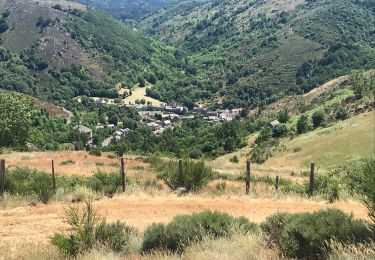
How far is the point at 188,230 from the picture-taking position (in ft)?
31.5

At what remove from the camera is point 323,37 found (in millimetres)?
186875

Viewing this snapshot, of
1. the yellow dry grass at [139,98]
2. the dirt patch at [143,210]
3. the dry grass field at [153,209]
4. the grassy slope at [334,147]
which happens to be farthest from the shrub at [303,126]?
the yellow dry grass at [139,98]

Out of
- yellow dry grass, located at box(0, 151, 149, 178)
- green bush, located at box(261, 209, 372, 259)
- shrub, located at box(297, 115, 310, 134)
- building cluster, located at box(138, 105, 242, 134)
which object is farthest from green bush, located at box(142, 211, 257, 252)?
building cluster, located at box(138, 105, 242, 134)

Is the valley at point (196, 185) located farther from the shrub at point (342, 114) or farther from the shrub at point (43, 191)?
the shrub at point (342, 114)

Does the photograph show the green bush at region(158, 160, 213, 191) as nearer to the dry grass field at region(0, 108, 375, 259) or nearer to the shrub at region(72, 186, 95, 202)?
the dry grass field at region(0, 108, 375, 259)

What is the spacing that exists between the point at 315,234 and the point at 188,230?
2.78 meters

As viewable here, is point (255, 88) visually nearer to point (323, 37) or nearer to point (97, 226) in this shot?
point (323, 37)

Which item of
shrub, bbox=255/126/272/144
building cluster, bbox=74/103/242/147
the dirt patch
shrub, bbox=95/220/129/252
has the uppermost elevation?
building cluster, bbox=74/103/242/147

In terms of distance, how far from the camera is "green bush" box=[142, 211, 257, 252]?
9297 millimetres

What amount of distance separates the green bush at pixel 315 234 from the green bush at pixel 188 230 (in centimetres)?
165

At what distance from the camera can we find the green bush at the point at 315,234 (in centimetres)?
773

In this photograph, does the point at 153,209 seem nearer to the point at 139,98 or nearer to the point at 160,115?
the point at 160,115

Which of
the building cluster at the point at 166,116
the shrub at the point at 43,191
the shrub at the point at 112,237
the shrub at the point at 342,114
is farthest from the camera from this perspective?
the building cluster at the point at 166,116

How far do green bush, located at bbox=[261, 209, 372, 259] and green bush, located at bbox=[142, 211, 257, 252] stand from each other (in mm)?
1648
